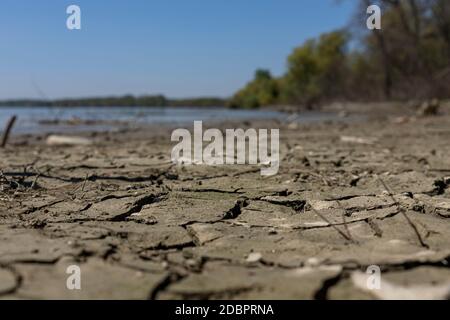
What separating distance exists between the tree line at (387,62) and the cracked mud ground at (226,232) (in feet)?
72.7

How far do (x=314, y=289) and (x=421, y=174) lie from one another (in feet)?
8.37

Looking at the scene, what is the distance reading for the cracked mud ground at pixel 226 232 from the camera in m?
1.55

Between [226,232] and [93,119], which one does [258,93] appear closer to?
[93,119]

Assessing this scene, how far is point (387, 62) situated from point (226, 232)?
104 ft

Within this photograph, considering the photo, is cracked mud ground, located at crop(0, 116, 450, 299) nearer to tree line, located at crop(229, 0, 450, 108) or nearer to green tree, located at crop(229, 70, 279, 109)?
tree line, located at crop(229, 0, 450, 108)

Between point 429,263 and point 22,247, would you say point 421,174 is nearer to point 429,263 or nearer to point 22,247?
point 429,263

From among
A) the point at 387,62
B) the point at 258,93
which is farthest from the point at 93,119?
the point at 258,93

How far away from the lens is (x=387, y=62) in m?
31.7

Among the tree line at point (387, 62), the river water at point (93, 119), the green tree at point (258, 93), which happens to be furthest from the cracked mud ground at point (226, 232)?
the green tree at point (258, 93)

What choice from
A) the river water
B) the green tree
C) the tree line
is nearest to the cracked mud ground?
the river water

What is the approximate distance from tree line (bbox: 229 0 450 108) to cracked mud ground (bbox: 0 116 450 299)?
2217cm

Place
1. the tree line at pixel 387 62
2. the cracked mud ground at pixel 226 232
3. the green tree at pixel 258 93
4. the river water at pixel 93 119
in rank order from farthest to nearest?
1. the green tree at pixel 258 93
2. the tree line at pixel 387 62
3. the river water at pixel 93 119
4. the cracked mud ground at pixel 226 232

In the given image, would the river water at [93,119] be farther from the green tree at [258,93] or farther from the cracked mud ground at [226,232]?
the green tree at [258,93]
